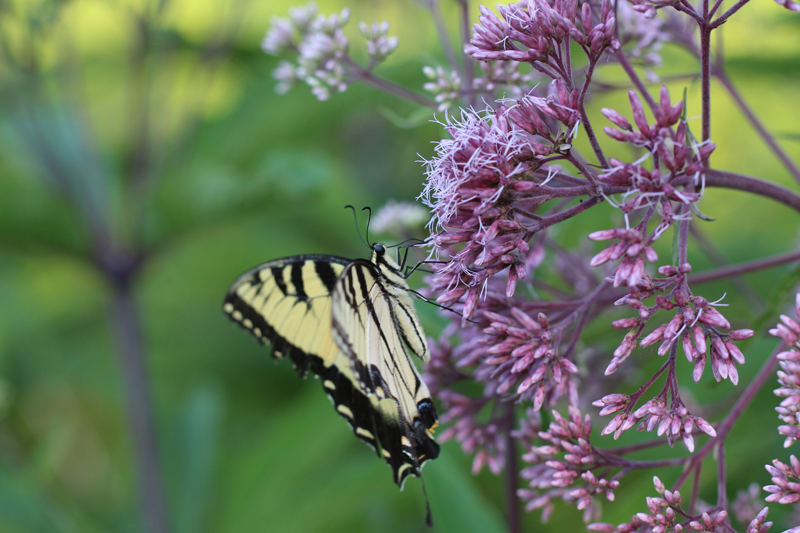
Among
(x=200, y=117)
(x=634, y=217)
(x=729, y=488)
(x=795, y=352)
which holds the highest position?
(x=200, y=117)

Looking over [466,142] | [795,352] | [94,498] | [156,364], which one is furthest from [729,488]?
[94,498]

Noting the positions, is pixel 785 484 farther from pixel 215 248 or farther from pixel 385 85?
pixel 215 248

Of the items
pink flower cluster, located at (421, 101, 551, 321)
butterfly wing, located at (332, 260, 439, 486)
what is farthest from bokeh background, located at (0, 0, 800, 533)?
pink flower cluster, located at (421, 101, 551, 321)

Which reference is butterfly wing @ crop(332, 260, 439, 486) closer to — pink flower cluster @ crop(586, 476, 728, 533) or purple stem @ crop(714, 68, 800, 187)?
pink flower cluster @ crop(586, 476, 728, 533)

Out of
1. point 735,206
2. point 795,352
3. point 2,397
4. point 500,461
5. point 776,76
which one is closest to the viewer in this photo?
point 795,352

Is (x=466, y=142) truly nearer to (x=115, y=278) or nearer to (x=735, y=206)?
(x=115, y=278)

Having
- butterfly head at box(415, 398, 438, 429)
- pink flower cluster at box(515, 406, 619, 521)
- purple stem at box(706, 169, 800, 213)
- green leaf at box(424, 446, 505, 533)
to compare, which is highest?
purple stem at box(706, 169, 800, 213)

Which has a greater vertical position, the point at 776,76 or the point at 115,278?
the point at 115,278

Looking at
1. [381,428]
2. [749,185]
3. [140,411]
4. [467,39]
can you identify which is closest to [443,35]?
[467,39]
